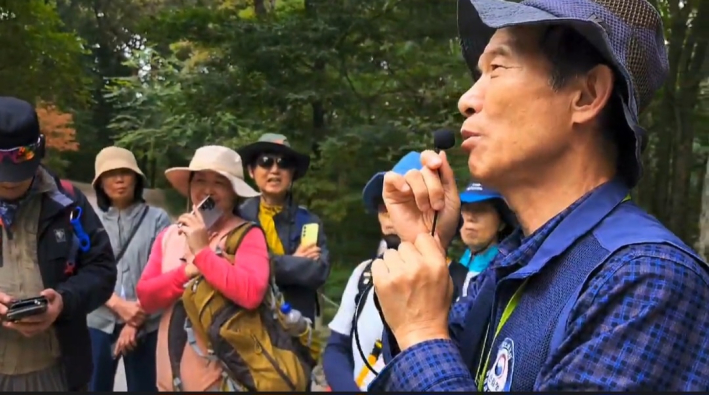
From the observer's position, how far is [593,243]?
0.94m

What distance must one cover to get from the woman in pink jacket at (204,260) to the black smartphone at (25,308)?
1.82 feet

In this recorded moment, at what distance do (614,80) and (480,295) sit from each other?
43 cm

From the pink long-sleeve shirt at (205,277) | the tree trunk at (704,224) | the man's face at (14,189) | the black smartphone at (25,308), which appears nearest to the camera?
the black smartphone at (25,308)

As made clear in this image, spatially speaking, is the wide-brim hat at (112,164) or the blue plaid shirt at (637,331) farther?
the wide-brim hat at (112,164)

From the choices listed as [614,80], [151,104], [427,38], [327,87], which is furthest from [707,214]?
[151,104]

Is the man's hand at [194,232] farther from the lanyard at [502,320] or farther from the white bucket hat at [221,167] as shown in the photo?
the lanyard at [502,320]

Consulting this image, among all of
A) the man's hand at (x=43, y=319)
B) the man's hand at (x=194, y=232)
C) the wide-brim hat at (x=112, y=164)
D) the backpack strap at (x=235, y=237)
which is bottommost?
the man's hand at (x=43, y=319)

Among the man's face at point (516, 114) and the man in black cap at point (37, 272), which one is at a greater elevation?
the man's face at point (516, 114)

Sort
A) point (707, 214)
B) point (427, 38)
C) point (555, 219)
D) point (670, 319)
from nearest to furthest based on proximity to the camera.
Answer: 1. point (670, 319)
2. point (555, 219)
3. point (707, 214)
4. point (427, 38)

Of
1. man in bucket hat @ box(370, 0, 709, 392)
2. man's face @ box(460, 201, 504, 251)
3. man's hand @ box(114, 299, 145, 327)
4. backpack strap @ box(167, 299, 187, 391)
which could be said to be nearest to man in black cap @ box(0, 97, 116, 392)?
backpack strap @ box(167, 299, 187, 391)

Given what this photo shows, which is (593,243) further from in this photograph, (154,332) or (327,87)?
(327,87)

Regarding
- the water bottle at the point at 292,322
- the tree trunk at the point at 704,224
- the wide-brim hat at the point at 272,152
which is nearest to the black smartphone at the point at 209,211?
the water bottle at the point at 292,322

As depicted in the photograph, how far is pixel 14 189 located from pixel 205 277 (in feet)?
2.41

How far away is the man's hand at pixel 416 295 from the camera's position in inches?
39.3
